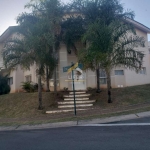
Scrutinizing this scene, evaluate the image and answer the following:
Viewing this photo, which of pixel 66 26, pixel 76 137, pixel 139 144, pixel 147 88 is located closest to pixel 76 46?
pixel 66 26

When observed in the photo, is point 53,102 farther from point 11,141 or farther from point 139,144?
point 139,144

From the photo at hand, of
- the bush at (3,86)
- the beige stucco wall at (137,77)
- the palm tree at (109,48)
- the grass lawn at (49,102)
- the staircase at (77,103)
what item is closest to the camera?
the palm tree at (109,48)

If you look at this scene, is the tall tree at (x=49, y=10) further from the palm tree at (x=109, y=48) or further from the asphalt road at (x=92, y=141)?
the asphalt road at (x=92, y=141)

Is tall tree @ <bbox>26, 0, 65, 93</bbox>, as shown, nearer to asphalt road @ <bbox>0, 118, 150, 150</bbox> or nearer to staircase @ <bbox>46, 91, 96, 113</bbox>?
staircase @ <bbox>46, 91, 96, 113</bbox>

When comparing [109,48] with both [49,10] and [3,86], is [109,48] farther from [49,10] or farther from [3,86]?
[3,86]

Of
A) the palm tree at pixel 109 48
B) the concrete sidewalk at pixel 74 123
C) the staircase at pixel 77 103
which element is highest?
the palm tree at pixel 109 48

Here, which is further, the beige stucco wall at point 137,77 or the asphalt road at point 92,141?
the beige stucco wall at point 137,77

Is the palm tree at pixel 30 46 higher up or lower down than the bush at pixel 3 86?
higher up

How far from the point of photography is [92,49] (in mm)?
12750

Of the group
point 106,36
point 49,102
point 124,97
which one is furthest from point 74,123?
point 124,97

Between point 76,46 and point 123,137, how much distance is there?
12.5 metres

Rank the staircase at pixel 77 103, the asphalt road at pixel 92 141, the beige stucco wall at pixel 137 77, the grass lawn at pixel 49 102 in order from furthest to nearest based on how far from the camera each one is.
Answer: the beige stucco wall at pixel 137 77
the staircase at pixel 77 103
the grass lawn at pixel 49 102
the asphalt road at pixel 92 141

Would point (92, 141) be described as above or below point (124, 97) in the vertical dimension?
below

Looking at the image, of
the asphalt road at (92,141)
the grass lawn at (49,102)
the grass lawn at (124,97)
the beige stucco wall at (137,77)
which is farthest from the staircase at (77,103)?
the asphalt road at (92,141)
